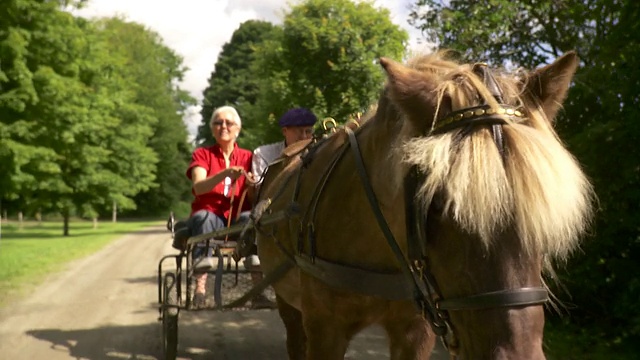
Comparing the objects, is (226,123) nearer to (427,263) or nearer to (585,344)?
(427,263)

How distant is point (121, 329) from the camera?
737cm


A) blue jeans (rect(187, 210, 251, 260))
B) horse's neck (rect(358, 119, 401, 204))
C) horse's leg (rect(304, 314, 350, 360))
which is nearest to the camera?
horse's neck (rect(358, 119, 401, 204))

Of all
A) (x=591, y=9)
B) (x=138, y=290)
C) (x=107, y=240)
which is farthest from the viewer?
(x=107, y=240)

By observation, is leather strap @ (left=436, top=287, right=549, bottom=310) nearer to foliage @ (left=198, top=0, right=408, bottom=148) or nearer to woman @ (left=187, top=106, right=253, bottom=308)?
woman @ (left=187, top=106, right=253, bottom=308)

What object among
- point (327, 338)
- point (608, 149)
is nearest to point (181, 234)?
point (327, 338)

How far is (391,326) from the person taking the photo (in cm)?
304

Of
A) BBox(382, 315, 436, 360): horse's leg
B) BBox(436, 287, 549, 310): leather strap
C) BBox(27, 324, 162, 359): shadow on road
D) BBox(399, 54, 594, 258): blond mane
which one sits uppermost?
BBox(399, 54, 594, 258): blond mane

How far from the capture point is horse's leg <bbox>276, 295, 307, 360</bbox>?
4.74m

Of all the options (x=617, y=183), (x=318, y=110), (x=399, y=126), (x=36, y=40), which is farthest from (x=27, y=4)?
(x=399, y=126)

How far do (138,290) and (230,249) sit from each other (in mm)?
6112

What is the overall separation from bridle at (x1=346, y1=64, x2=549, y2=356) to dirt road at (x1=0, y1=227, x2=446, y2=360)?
4190mm

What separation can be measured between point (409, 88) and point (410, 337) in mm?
1516

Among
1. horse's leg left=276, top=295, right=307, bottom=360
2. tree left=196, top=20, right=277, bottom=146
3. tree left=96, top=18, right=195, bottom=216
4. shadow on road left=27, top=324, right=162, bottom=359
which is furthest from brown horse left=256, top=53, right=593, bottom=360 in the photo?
tree left=196, top=20, right=277, bottom=146

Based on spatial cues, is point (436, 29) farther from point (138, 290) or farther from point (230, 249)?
point (138, 290)
